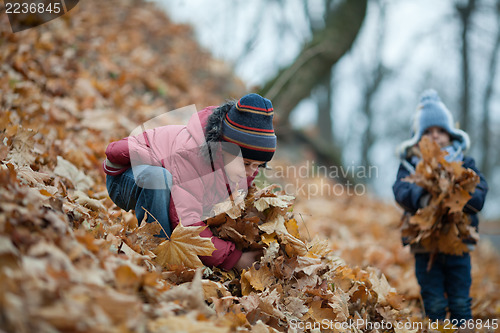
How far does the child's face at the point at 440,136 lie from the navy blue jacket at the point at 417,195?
0.71ft

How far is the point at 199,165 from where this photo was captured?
7.44ft

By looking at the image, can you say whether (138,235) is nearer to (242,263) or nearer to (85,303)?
(242,263)

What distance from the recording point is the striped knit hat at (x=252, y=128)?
217 cm

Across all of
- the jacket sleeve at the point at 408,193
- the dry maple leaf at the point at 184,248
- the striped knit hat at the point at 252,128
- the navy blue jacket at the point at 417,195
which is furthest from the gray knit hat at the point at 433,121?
the dry maple leaf at the point at 184,248

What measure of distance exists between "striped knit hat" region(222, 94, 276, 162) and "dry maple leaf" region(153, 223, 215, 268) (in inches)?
20.9

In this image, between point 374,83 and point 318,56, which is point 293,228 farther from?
point 374,83

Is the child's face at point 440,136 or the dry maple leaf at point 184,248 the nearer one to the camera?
the dry maple leaf at point 184,248

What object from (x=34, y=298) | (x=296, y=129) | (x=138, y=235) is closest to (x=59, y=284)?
(x=34, y=298)

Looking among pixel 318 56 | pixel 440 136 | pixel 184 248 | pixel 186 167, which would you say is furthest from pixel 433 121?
pixel 318 56

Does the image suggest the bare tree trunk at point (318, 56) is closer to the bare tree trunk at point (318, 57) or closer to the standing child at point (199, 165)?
the bare tree trunk at point (318, 57)

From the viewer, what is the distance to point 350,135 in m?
24.9

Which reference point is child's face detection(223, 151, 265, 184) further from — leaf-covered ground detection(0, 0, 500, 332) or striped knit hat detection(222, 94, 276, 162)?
leaf-covered ground detection(0, 0, 500, 332)

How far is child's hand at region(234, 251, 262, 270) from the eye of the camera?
2201 millimetres

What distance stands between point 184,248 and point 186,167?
0.49m
